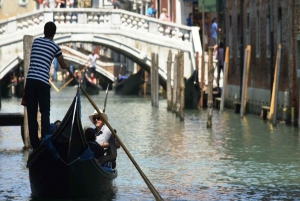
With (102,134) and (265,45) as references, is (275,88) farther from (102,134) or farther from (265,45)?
(102,134)

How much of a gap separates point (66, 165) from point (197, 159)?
3.54 m

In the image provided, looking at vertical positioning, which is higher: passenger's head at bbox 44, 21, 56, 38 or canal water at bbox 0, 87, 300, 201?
passenger's head at bbox 44, 21, 56, 38

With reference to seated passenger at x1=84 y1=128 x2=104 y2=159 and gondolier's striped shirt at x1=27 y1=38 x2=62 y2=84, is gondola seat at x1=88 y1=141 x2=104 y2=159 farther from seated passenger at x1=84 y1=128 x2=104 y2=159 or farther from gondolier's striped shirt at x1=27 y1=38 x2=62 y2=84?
gondolier's striped shirt at x1=27 y1=38 x2=62 y2=84

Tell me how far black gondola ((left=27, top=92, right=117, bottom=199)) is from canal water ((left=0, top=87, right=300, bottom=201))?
31 centimetres

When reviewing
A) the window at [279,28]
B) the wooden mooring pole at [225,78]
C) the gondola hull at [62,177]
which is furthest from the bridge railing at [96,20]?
the gondola hull at [62,177]

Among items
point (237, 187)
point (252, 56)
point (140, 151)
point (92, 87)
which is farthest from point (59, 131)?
point (92, 87)

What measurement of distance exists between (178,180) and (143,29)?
13034 mm

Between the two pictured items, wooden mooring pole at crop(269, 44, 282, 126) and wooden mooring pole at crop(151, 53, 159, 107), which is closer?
wooden mooring pole at crop(269, 44, 282, 126)

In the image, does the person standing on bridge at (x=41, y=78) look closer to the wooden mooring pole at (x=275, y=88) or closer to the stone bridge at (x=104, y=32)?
the wooden mooring pole at (x=275, y=88)

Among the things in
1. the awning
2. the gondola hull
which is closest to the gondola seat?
the gondola hull

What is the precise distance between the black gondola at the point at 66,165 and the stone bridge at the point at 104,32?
14048 millimetres

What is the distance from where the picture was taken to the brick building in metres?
15.5

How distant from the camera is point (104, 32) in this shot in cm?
2292

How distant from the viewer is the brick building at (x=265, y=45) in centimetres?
1550
